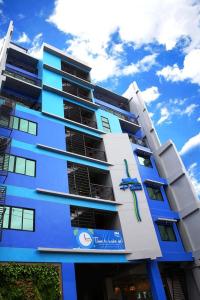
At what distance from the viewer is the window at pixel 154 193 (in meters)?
29.6

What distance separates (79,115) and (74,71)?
25.8ft

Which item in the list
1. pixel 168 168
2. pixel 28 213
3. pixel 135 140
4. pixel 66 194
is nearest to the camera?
pixel 28 213

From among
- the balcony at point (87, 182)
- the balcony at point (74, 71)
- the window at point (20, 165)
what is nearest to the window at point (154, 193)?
the balcony at point (87, 182)

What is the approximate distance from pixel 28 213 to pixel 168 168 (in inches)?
776

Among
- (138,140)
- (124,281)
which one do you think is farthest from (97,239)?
(138,140)

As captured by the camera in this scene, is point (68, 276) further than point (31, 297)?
Yes

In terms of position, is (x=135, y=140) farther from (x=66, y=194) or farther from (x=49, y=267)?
(x=49, y=267)

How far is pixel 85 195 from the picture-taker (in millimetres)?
24578

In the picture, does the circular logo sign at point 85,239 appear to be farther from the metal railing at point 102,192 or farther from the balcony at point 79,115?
the balcony at point 79,115

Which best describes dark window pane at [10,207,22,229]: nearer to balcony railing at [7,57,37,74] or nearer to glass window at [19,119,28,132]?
glass window at [19,119,28,132]

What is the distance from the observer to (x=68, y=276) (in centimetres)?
1802

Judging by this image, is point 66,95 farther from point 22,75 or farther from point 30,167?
point 30,167

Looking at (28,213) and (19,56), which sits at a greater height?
(19,56)

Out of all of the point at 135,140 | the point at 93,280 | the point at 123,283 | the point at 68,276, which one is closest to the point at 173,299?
the point at 123,283
